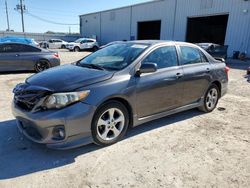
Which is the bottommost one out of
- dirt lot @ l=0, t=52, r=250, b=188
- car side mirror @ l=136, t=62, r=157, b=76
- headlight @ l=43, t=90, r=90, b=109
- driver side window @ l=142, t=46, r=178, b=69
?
dirt lot @ l=0, t=52, r=250, b=188

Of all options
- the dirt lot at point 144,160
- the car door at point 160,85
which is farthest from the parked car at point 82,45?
the car door at point 160,85

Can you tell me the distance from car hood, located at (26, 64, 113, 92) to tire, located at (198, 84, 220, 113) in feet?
8.82

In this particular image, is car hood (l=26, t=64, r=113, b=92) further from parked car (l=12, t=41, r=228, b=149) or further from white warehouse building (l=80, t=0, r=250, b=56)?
white warehouse building (l=80, t=0, r=250, b=56)

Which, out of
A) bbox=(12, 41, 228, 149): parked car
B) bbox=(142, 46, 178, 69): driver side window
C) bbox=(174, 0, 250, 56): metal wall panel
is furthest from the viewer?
bbox=(174, 0, 250, 56): metal wall panel

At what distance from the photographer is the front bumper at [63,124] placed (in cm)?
307

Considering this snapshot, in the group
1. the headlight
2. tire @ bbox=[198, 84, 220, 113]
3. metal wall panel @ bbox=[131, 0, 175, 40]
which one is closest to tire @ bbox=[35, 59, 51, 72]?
tire @ bbox=[198, 84, 220, 113]

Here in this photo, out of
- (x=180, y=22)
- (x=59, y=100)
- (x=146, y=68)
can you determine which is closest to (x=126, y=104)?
(x=146, y=68)

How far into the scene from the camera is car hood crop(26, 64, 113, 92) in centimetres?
328

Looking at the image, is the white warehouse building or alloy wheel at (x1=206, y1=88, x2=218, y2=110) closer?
alloy wheel at (x1=206, y1=88, x2=218, y2=110)

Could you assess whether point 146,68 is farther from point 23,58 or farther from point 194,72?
point 23,58

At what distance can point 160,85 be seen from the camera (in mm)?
4145

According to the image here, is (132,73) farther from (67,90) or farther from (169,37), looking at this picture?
(169,37)

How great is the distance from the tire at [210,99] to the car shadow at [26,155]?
2005mm

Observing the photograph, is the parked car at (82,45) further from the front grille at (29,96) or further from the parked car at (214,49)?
the front grille at (29,96)
